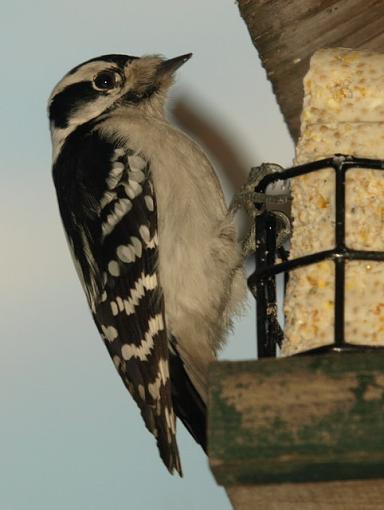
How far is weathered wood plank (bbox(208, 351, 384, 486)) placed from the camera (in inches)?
86.3

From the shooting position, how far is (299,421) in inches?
87.0

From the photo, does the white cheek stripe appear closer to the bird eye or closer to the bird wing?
the bird wing

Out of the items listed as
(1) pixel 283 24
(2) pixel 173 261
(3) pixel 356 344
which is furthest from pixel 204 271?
(3) pixel 356 344

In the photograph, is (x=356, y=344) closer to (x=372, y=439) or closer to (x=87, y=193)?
(x=372, y=439)

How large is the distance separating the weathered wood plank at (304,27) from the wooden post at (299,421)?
4.75 ft

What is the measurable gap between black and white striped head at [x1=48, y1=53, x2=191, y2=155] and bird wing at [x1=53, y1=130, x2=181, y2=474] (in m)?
0.30

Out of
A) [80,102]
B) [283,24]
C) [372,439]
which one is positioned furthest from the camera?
[80,102]

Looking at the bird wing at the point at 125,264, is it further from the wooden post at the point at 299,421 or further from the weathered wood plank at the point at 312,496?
the wooden post at the point at 299,421

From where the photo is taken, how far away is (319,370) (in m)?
2.24

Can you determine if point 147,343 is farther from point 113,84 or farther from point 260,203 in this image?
point 113,84

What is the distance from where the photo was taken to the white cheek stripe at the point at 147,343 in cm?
339

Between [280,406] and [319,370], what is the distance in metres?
0.10

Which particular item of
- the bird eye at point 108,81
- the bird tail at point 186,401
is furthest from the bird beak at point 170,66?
the bird tail at point 186,401

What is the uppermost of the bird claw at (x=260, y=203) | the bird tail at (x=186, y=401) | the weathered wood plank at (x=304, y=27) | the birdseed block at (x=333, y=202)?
the weathered wood plank at (x=304, y=27)
